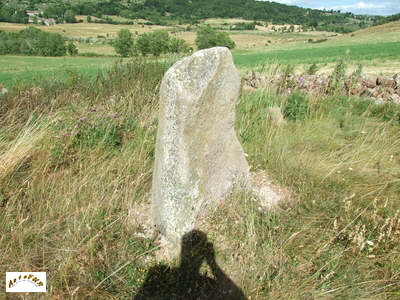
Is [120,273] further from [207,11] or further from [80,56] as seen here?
[207,11]

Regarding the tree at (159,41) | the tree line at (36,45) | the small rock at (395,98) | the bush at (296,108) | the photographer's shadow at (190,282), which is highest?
the tree at (159,41)

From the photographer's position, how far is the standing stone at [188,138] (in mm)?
1912

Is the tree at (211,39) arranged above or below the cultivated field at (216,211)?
above

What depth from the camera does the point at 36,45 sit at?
141 feet

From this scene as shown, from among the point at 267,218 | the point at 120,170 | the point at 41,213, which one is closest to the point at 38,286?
the point at 41,213

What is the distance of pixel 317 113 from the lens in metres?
4.48

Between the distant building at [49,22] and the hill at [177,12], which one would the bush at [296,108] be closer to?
the distant building at [49,22]

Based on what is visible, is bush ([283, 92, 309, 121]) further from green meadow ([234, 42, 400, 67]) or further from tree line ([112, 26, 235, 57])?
tree line ([112, 26, 235, 57])

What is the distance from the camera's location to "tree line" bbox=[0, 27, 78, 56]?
4109 centimetres

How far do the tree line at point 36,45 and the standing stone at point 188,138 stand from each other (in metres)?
44.0

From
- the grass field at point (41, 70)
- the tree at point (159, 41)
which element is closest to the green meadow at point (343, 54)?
the grass field at point (41, 70)
